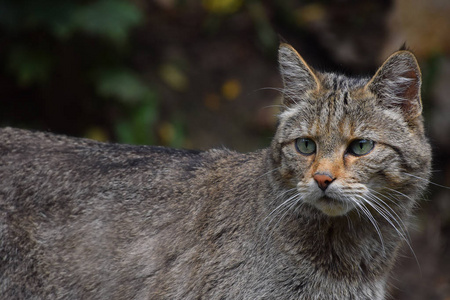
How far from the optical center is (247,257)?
16.3ft

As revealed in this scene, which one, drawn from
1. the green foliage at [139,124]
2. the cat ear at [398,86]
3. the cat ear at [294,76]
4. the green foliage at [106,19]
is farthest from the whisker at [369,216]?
the green foliage at [106,19]

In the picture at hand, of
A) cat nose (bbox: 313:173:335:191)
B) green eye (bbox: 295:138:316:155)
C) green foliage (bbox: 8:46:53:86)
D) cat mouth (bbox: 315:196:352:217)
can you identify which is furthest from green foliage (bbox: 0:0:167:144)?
cat nose (bbox: 313:173:335:191)

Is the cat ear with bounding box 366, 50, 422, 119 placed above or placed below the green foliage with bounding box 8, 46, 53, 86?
below

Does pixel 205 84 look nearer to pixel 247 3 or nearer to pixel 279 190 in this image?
pixel 247 3

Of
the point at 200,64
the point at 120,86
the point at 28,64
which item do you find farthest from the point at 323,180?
the point at 200,64

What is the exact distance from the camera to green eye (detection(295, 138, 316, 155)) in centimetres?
473

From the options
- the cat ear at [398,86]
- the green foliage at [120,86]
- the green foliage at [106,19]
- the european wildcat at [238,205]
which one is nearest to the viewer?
the european wildcat at [238,205]

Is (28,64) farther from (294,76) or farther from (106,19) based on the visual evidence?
(294,76)

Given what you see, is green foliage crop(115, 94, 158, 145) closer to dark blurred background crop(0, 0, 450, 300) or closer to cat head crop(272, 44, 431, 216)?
dark blurred background crop(0, 0, 450, 300)

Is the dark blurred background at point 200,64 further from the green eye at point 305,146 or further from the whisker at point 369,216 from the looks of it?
the green eye at point 305,146

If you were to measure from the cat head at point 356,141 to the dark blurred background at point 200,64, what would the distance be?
15.1 ft

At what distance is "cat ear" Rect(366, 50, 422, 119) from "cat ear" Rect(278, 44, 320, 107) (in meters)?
0.46

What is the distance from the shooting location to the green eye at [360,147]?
180 inches

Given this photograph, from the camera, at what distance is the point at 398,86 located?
4805 millimetres
